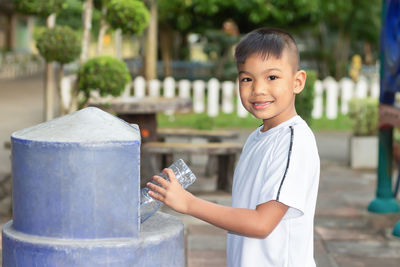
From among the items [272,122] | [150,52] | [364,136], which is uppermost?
[150,52]

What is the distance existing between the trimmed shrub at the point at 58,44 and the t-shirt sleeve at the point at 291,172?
495 centimetres

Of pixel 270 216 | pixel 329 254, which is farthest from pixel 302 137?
pixel 329 254

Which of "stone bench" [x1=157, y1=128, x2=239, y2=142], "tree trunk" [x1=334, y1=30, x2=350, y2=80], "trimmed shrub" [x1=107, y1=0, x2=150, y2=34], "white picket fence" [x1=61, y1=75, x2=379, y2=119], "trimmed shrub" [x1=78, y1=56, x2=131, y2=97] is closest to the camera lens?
"trimmed shrub" [x1=78, y1=56, x2=131, y2=97]

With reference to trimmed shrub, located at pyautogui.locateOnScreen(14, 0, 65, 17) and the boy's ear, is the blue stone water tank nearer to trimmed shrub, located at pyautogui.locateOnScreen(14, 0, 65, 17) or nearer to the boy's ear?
the boy's ear

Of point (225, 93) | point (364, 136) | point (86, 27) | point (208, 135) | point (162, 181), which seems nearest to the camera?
point (162, 181)

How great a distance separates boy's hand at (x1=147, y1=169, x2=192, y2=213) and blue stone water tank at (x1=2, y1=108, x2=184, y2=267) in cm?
14

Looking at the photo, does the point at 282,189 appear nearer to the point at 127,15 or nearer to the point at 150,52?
the point at 127,15

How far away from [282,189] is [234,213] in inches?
6.3

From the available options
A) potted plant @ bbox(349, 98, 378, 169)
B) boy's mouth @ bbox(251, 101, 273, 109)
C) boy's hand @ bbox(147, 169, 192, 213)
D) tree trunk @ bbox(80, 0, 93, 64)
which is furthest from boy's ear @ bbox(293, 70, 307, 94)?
potted plant @ bbox(349, 98, 378, 169)

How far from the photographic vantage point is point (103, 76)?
6.68 meters

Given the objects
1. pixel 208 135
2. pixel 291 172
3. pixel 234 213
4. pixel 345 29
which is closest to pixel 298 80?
pixel 291 172

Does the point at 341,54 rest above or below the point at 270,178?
above

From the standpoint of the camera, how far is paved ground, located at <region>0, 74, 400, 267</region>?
5.08 metres

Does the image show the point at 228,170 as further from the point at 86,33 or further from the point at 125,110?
the point at 86,33
